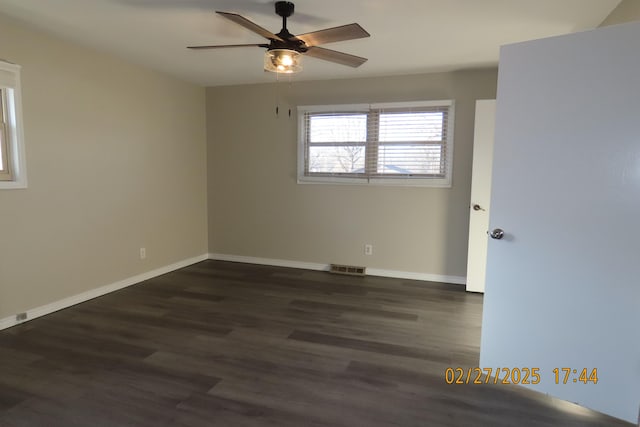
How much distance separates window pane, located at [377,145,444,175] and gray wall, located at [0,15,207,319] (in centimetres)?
251

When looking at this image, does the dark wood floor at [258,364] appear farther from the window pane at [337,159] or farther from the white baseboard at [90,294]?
the window pane at [337,159]

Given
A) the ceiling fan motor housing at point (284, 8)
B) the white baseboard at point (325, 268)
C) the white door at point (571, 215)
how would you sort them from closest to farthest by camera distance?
the white door at point (571, 215) → the ceiling fan motor housing at point (284, 8) → the white baseboard at point (325, 268)

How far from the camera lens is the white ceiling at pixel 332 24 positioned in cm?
250

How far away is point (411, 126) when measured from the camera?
4.26 m

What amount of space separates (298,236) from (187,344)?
92.1 inches

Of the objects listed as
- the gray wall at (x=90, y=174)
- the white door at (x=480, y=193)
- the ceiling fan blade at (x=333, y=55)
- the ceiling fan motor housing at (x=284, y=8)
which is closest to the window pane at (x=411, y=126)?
the white door at (x=480, y=193)

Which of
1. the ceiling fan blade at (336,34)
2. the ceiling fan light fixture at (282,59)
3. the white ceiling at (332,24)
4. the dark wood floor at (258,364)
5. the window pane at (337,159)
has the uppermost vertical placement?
the white ceiling at (332,24)

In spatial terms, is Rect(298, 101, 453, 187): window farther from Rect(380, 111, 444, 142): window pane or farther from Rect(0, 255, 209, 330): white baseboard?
Rect(0, 255, 209, 330): white baseboard

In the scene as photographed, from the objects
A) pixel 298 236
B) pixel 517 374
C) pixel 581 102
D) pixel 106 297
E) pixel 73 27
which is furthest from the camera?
pixel 298 236

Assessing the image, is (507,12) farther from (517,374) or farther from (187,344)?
(187,344)

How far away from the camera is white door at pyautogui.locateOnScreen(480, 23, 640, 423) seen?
177 cm

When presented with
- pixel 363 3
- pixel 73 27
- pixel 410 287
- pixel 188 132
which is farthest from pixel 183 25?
pixel 410 287

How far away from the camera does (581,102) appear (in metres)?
1.85

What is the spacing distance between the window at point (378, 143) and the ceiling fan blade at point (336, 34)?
213cm
